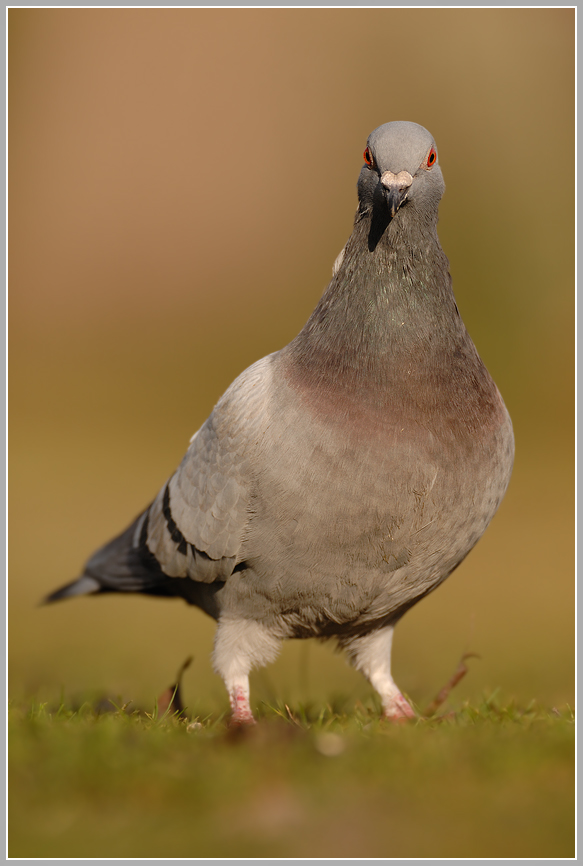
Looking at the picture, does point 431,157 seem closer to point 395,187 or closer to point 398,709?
point 395,187

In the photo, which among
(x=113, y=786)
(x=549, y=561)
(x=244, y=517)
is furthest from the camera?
(x=549, y=561)

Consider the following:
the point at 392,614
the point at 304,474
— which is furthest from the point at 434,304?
the point at 392,614

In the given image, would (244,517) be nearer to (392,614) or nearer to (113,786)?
(392,614)

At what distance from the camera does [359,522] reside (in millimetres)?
3855

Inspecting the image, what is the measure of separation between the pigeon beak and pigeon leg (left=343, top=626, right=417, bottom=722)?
2.39 metres

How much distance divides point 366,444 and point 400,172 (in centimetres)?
131

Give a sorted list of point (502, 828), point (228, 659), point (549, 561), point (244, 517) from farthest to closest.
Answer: point (549, 561), point (228, 659), point (244, 517), point (502, 828)

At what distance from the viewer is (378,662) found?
4.84 m

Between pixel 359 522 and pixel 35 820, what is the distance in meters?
1.82

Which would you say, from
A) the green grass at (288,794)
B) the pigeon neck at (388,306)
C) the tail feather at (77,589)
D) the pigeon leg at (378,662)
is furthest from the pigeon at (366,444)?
the tail feather at (77,589)


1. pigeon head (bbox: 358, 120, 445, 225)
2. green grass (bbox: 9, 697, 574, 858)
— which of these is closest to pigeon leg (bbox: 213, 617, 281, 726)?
green grass (bbox: 9, 697, 574, 858)

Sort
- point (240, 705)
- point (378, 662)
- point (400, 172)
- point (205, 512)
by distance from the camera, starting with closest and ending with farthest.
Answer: point (400, 172) → point (205, 512) → point (240, 705) → point (378, 662)

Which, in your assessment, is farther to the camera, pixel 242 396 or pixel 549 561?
pixel 549 561

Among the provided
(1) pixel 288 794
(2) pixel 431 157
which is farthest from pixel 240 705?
(2) pixel 431 157
